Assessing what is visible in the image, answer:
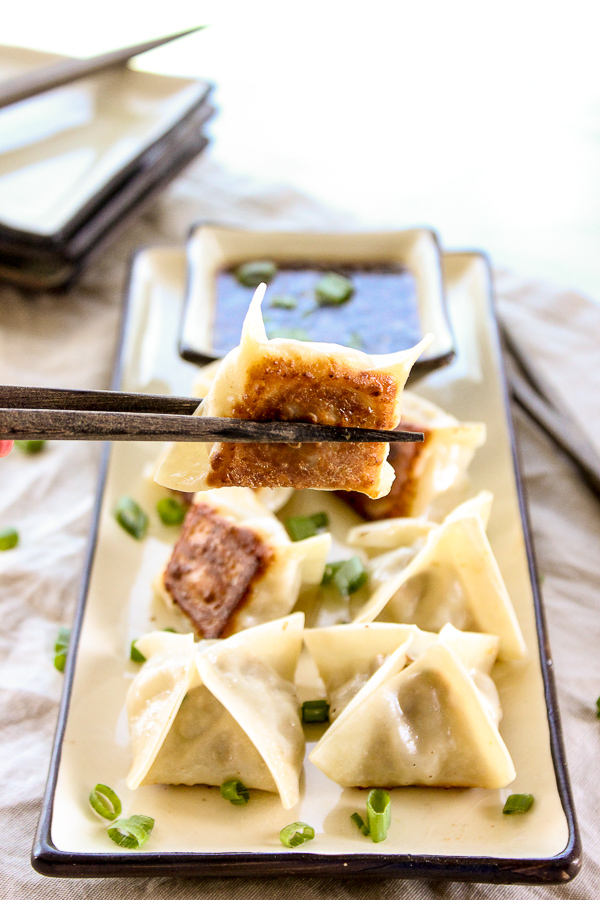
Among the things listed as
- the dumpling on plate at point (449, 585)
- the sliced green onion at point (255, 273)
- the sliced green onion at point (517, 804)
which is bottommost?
the sliced green onion at point (517, 804)

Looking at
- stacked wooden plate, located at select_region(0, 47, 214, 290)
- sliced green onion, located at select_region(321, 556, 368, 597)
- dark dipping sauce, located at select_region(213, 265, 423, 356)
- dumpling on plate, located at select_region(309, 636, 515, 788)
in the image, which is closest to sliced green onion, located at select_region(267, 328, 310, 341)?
dark dipping sauce, located at select_region(213, 265, 423, 356)

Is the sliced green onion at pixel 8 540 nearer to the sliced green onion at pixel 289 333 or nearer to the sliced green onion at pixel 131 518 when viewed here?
the sliced green onion at pixel 131 518

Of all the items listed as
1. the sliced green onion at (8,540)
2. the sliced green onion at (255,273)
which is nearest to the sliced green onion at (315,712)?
the sliced green onion at (8,540)

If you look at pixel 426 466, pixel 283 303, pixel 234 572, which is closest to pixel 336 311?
pixel 283 303

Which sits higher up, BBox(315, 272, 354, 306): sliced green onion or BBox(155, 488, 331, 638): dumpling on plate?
BBox(315, 272, 354, 306): sliced green onion

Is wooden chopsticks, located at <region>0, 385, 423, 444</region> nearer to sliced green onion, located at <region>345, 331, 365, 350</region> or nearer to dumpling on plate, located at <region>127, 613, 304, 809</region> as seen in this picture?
dumpling on plate, located at <region>127, 613, 304, 809</region>

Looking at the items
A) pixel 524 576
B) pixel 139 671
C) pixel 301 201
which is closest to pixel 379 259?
pixel 301 201

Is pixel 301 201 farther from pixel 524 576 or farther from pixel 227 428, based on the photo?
pixel 227 428
